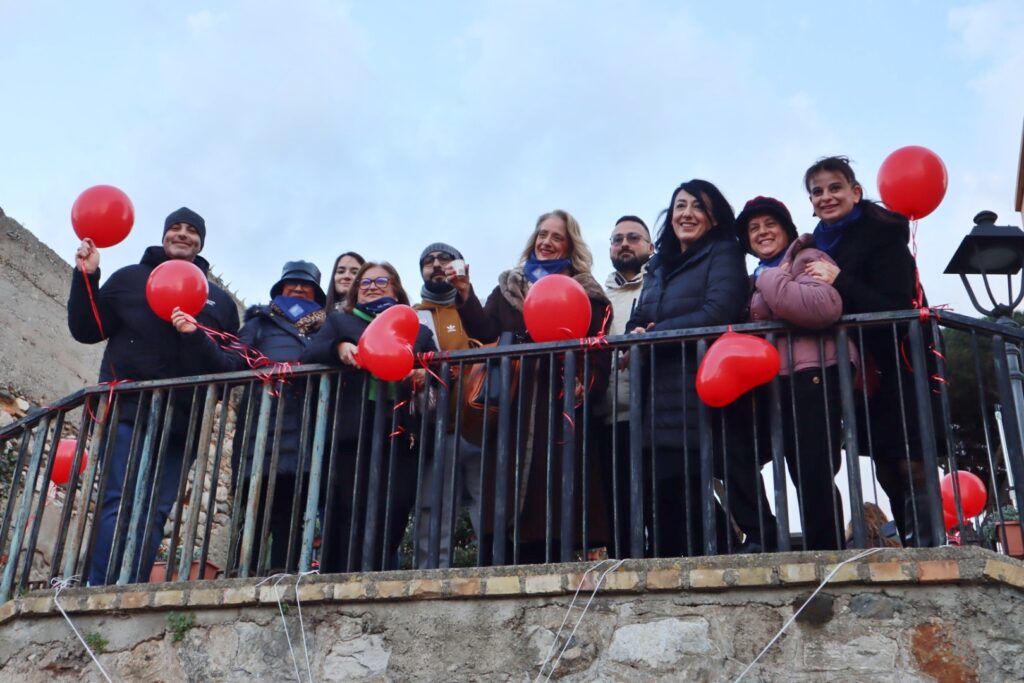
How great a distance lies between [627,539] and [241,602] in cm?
160

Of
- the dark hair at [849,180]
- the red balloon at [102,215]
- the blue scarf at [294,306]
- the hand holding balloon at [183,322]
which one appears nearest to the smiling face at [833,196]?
the dark hair at [849,180]

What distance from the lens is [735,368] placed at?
4.37m

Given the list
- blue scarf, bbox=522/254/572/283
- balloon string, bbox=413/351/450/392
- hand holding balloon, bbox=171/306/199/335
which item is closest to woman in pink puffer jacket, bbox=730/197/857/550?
blue scarf, bbox=522/254/572/283

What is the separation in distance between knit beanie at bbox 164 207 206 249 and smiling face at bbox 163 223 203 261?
0.07 ft

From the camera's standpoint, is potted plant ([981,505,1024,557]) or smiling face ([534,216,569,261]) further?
smiling face ([534,216,569,261])

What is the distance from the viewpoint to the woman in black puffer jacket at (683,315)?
15.4 ft

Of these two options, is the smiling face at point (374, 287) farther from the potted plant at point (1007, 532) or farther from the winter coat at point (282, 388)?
the potted plant at point (1007, 532)

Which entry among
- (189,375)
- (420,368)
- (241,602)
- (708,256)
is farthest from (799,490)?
(189,375)

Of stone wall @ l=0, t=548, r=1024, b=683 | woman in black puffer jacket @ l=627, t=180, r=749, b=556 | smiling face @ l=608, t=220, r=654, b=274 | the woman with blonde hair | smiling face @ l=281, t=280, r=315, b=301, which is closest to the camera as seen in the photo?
stone wall @ l=0, t=548, r=1024, b=683

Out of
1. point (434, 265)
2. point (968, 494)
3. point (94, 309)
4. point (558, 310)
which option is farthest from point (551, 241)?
point (968, 494)

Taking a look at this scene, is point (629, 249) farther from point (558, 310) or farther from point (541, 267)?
point (558, 310)

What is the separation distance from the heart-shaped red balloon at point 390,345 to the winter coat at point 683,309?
1.00 meters

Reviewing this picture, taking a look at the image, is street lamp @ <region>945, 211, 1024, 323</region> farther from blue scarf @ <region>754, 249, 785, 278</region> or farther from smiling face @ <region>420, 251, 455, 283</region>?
smiling face @ <region>420, 251, 455, 283</region>

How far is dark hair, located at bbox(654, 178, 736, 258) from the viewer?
5.23 m
